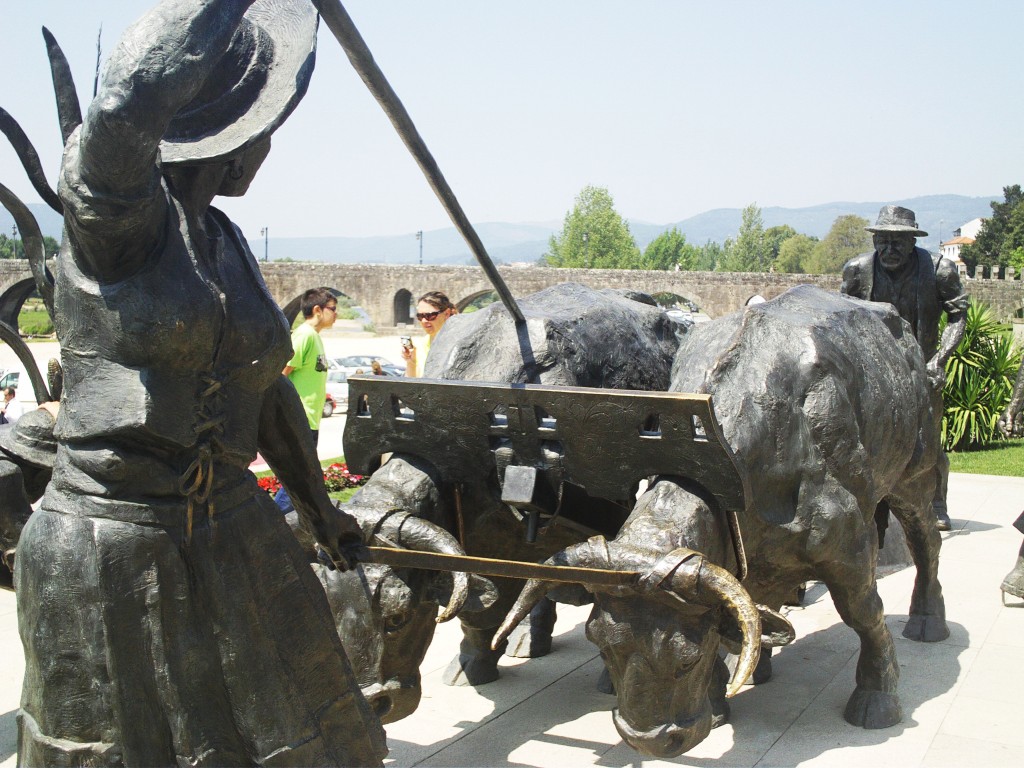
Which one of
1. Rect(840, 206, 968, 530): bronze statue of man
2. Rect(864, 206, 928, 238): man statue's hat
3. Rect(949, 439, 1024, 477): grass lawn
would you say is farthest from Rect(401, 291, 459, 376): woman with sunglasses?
Rect(949, 439, 1024, 477): grass lawn

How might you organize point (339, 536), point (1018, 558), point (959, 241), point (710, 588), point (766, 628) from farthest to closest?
point (959, 241) < point (1018, 558) < point (766, 628) < point (710, 588) < point (339, 536)

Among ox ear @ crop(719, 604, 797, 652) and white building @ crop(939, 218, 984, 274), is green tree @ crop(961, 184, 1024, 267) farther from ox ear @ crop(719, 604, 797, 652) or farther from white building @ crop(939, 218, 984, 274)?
ox ear @ crop(719, 604, 797, 652)

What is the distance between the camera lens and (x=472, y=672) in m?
6.39

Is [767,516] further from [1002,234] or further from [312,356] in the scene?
[1002,234]

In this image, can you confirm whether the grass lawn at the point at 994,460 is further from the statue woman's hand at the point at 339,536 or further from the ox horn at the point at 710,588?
the statue woman's hand at the point at 339,536

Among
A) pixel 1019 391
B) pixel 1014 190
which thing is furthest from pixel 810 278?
pixel 1019 391

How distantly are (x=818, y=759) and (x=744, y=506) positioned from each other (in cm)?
127

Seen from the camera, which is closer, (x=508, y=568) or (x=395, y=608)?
(x=508, y=568)

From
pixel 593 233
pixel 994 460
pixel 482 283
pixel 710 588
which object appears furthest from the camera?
pixel 593 233

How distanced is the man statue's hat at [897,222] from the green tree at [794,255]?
11849 cm

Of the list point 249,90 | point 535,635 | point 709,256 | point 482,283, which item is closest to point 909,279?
point 535,635

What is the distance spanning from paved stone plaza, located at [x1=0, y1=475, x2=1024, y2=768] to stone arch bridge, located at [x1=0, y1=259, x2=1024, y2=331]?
131 ft

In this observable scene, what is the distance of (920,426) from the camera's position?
659 cm

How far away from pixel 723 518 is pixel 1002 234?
69.0m
